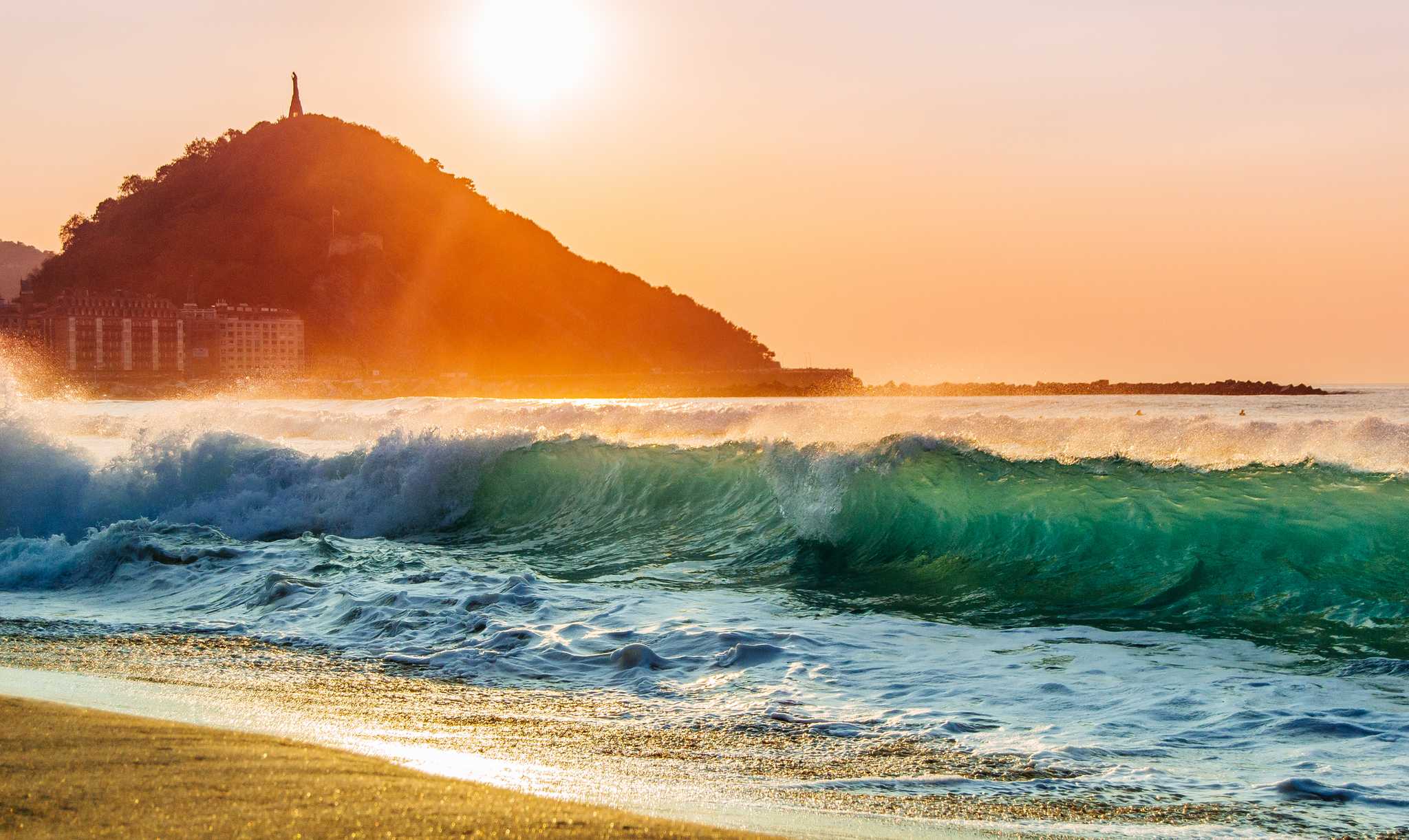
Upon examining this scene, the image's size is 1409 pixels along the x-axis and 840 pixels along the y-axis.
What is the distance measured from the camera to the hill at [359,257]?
530 feet

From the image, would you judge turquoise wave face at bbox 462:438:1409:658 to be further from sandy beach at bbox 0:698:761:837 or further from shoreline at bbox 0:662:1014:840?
sandy beach at bbox 0:698:761:837

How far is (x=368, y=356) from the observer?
157250 mm

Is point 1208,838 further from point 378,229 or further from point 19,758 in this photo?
point 378,229

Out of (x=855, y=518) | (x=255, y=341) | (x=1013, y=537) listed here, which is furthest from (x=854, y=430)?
(x=255, y=341)

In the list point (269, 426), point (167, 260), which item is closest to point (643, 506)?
point (269, 426)

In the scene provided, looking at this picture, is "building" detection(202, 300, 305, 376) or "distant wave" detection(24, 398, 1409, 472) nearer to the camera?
"distant wave" detection(24, 398, 1409, 472)

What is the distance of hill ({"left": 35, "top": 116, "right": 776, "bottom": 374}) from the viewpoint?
530 ft

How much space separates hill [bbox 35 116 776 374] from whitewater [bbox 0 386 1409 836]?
471 feet

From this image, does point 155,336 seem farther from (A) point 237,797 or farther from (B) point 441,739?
(A) point 237,797

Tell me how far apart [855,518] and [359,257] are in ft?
532

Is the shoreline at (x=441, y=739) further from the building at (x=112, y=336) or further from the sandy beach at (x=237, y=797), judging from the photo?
the building at (x=112, y=336)

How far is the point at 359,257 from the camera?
547 feet

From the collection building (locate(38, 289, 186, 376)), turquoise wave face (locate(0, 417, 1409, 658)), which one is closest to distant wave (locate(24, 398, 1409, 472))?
turquoise wave face (locate(0, 417, 1409, 658))

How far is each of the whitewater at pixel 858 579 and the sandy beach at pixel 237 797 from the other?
5.40ft
